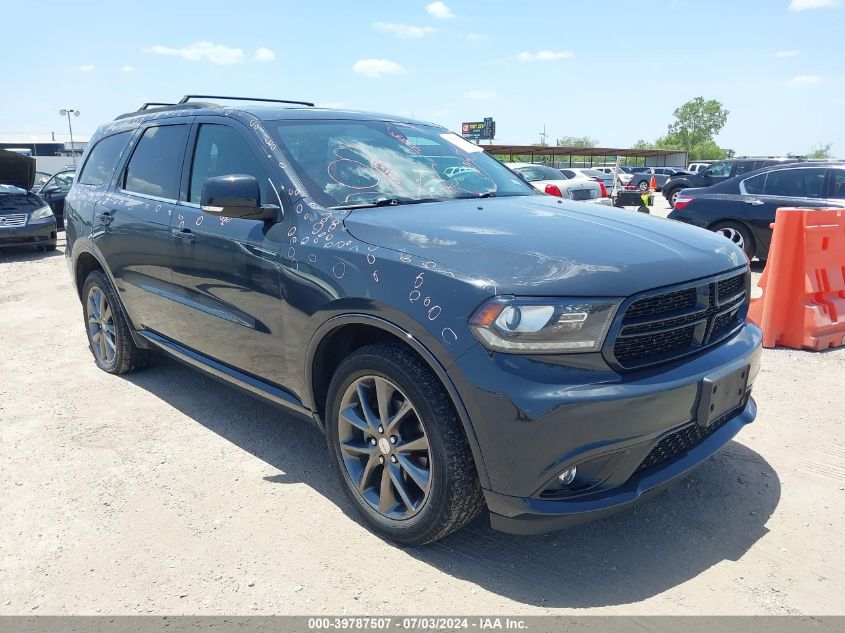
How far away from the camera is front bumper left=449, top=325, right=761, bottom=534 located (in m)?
2.24

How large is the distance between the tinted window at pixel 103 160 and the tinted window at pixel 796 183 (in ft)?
26.9

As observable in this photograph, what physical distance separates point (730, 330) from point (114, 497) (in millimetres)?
3081

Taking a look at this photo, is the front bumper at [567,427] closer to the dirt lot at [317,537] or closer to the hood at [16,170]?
the dirt lot at [317,537]

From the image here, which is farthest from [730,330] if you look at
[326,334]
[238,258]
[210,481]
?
[210,481]

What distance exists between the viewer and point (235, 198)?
3043mm

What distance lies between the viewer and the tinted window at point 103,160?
4839 millimetres

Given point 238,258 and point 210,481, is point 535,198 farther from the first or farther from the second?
point 210,481

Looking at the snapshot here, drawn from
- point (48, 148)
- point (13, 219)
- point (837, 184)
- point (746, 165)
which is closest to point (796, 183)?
point (837, 184)

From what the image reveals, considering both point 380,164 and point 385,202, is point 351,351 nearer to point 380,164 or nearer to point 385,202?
point 385,202

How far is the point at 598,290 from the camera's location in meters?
2.32

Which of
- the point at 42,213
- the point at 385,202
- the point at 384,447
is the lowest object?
the point at 384,447

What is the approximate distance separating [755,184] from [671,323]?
7.93 meters

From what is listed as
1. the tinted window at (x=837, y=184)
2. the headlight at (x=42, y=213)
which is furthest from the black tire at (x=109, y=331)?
the tinted window at (x=837, y=184)
